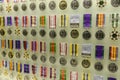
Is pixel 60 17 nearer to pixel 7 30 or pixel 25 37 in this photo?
pixel 25 37

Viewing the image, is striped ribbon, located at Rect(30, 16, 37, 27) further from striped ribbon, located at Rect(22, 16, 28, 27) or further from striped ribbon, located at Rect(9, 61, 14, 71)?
striped ribbon, located at Rect(9, 61, 14, 71)

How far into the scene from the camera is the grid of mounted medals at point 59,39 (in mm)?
1221

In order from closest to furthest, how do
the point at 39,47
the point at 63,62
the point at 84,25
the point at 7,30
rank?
the point at 84,25, the point at 63,62, the point at 39,47, the point at 7,30

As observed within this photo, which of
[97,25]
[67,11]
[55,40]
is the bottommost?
[55,40]

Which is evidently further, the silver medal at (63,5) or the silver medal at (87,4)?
the silver medal at (63,5)

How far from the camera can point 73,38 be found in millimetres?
1354

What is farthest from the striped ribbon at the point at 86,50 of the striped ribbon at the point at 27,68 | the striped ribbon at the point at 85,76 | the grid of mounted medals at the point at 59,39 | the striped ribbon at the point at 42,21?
the striped ribbon at the point at 27,68

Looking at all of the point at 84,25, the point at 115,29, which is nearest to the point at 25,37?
the point at 84,25

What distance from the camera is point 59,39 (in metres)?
1.42

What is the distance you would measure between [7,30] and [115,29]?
995 mm

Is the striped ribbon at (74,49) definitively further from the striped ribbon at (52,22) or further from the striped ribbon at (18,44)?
the striped ribbon at (18,44)

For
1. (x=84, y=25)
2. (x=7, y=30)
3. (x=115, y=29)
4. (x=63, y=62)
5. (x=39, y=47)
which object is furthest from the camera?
(x=7, y=30)

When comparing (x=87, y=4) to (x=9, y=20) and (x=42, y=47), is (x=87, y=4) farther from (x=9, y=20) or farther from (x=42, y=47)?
(x=9, y=20)

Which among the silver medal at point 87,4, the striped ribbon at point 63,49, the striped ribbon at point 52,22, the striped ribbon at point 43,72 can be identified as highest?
the silver medal at point 87,4
